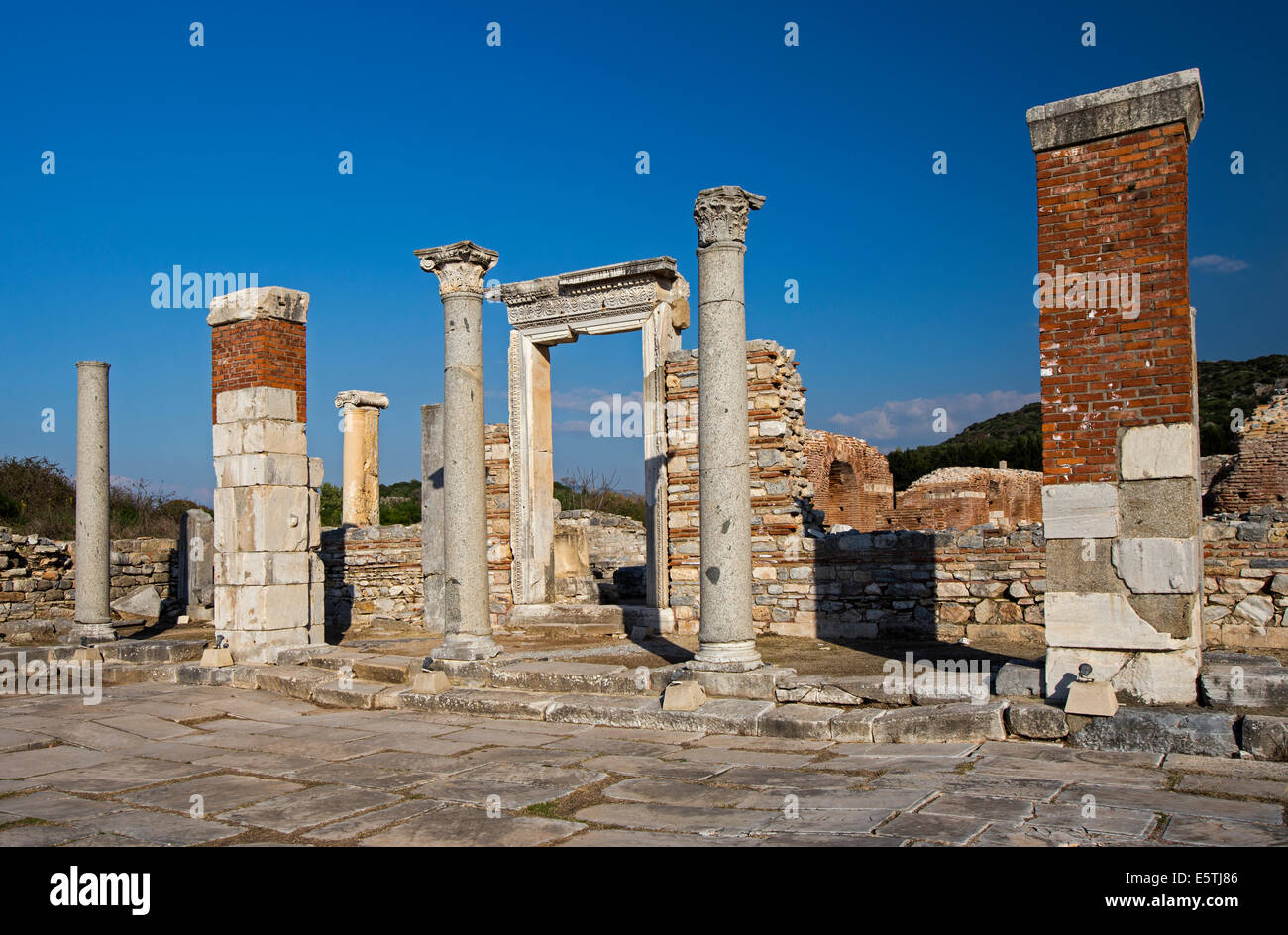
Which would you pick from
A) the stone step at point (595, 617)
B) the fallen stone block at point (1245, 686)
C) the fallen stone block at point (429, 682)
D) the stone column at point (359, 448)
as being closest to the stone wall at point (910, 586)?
the stone step at point (595, 617)

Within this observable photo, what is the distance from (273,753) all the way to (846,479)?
688 inches

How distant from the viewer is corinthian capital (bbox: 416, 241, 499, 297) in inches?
378

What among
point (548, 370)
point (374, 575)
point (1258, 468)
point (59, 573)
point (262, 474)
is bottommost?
point (374, 575)

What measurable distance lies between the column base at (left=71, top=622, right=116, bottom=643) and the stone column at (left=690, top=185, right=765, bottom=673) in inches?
349

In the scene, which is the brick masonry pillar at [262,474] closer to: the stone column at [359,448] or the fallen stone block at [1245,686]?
the stone column at [359,448]

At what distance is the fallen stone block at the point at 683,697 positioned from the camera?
721cm

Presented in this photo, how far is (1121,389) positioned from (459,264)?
6.13 m

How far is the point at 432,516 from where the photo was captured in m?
14.2

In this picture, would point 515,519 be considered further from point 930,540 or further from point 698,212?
point 698,212

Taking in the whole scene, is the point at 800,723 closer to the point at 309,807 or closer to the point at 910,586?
the point at 309,807

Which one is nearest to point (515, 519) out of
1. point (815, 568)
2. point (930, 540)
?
point (815, 568)

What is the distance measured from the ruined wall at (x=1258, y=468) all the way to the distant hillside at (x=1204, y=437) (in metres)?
13.7

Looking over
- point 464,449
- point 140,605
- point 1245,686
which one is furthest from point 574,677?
point 140,605
